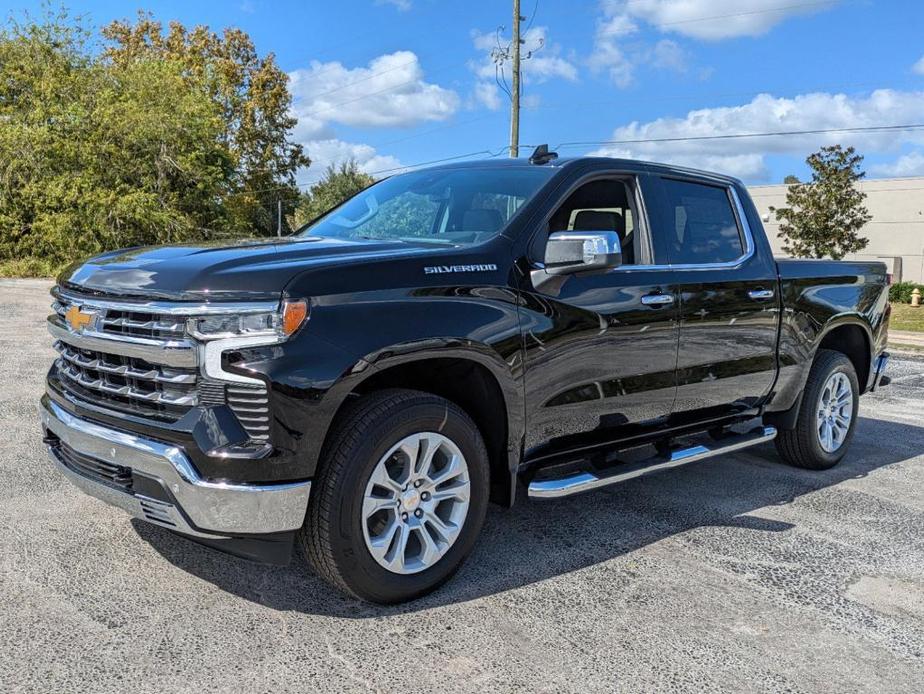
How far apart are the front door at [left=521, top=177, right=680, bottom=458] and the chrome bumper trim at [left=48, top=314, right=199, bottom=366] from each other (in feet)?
4.82

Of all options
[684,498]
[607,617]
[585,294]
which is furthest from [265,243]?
[684,498]

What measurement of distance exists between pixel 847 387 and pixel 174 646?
4.91 m

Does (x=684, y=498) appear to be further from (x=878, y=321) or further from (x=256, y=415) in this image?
(x=256, y=415)

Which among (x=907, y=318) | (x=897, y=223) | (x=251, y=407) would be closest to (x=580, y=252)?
(x=251, y=407)

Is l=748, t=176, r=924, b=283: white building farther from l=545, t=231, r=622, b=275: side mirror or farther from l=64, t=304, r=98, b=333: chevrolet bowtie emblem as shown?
l=64, t=304, r=98, b=333: chevrolet bowtie emblem

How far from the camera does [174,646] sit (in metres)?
2.95

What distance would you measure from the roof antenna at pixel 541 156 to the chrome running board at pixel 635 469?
1678 mm

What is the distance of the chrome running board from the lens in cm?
366

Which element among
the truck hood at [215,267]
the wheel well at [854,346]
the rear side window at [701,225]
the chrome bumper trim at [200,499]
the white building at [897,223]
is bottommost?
the chrome bumper trim at [200,499]

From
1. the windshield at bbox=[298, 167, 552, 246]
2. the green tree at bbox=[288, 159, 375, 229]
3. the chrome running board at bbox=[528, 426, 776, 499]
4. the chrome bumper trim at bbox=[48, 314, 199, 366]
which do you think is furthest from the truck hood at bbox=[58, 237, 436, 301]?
the green tree at bbox=[288, 159, 375, 229]

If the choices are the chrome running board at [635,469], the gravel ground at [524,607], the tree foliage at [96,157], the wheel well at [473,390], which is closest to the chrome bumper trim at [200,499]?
the gravel ground at [524,607]

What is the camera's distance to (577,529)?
434cm

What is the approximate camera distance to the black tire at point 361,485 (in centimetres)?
307

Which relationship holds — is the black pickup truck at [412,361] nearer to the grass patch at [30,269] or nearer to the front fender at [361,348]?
the front fender at [361,348]
